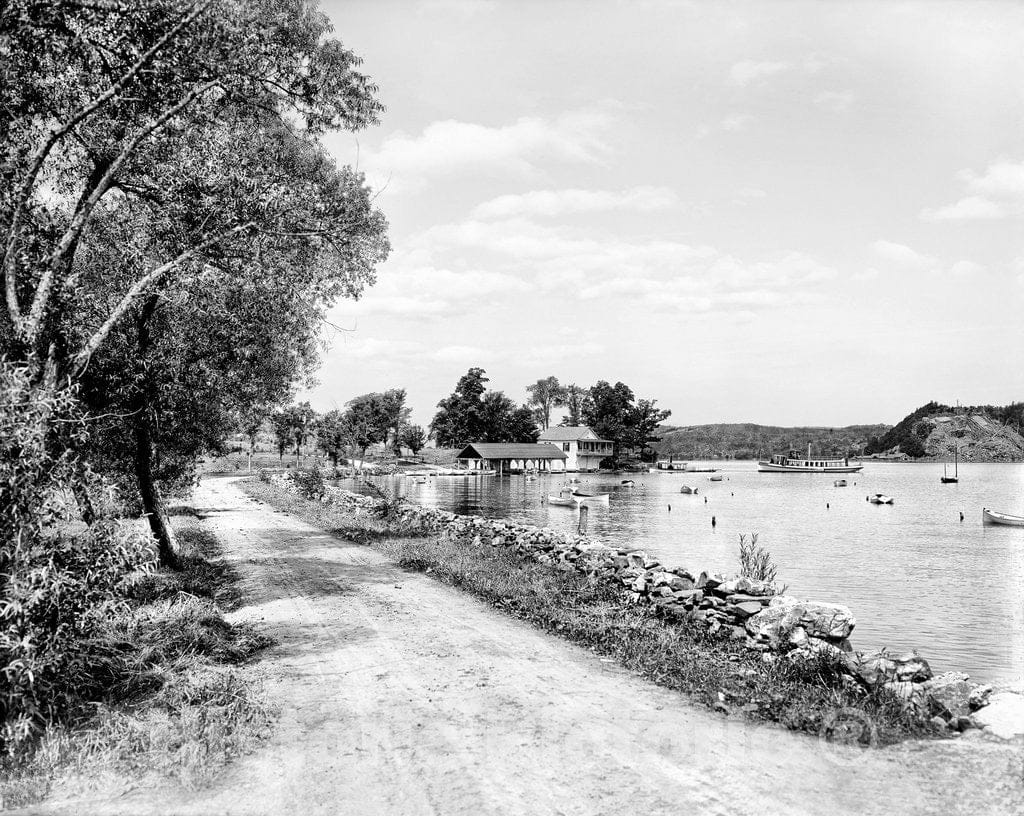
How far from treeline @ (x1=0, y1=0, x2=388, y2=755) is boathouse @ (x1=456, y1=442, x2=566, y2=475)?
310ft

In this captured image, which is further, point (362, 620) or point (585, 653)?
point (362, 620)

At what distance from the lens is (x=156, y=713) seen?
294 inches

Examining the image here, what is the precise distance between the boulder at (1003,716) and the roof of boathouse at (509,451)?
340ft

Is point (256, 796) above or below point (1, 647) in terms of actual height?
below

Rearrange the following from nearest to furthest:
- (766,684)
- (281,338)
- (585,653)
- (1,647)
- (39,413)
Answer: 1. (1,647)
2. (39,413)
3. (766,684)
4. (585,653)
5. (281,338)

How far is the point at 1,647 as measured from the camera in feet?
21.7

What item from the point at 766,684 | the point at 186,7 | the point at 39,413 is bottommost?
the point at 766,684

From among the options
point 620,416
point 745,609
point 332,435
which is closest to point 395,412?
point 332,435

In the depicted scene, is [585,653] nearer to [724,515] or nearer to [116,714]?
[116,714]

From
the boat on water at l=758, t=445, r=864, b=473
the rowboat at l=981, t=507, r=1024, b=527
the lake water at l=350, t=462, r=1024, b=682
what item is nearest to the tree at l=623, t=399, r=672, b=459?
the boat on water at l=758, t=445, r=864, b=473

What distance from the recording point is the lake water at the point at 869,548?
17891 millimetres

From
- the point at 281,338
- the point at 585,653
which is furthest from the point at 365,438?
the point at 585,653

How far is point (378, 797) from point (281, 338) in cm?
1315

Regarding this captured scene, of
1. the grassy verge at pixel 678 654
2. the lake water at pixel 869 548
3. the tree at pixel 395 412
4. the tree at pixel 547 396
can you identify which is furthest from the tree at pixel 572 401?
the grassy verge at pixel 678 654
